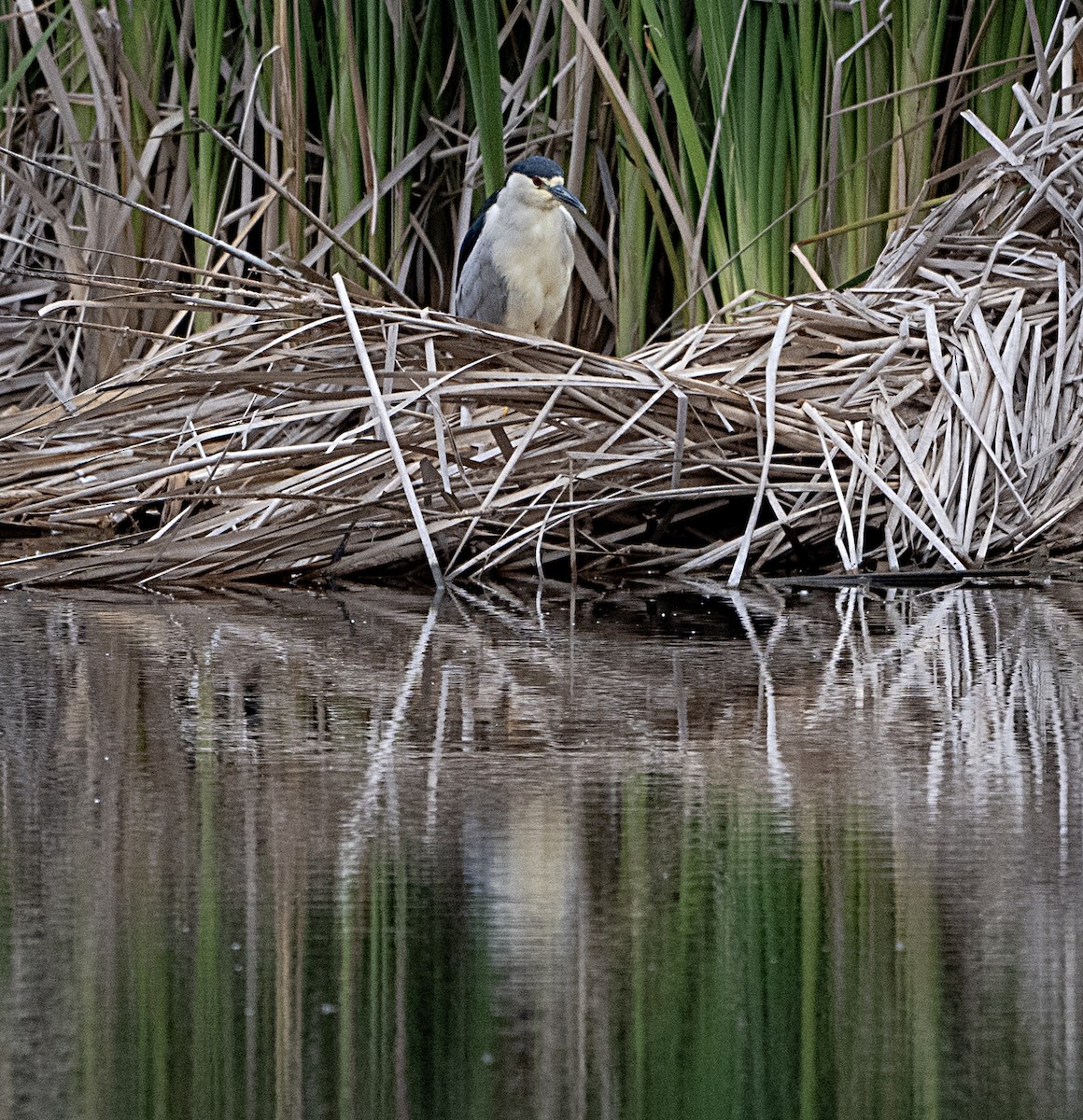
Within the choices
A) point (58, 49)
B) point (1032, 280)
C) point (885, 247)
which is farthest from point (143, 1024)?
point (58, 49)

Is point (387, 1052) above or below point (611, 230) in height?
below

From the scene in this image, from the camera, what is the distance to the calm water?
3.36 feet

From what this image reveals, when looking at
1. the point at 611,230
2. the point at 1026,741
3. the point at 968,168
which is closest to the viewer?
the point at 1026,741

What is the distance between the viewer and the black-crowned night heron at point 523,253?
4383 mm

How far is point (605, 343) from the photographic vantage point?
16.5 feet

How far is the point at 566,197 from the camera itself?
4402 millimetres

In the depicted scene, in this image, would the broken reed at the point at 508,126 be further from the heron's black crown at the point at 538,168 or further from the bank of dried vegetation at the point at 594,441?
the bank of dried vegetation at the point at 594,441

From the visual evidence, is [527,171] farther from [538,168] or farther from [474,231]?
[474,231]

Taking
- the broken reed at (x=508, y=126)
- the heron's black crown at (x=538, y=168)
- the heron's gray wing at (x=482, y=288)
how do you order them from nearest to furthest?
the broken reed at (x=508, y=126), the heron's black crown at (x=538, y=168), the heron's gray wing at (x=482, y=288)

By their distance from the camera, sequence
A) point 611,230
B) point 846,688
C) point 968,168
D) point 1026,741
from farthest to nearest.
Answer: point 611,230, point 968,168, point 846,688, point 1026,741

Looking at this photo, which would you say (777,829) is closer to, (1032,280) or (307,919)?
(307,919)

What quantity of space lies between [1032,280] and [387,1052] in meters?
3.20

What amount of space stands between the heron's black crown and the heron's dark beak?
1.5 inches

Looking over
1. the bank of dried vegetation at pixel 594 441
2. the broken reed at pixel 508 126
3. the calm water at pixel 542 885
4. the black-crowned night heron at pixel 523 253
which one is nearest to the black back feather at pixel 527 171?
the black-crowned night heron at pixel 523 253
